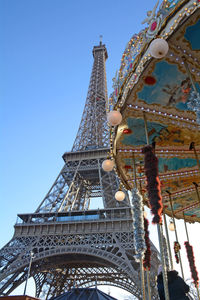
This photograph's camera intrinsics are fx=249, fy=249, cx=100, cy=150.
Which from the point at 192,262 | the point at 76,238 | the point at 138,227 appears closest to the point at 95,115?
the point at 76,238

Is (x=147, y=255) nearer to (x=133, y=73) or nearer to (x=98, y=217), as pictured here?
(x=133, y=73)

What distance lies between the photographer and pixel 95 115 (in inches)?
1406

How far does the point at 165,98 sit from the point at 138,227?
9.76 ft

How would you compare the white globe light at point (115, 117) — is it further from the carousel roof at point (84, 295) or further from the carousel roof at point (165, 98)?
the carousel roof at point (84, 295)

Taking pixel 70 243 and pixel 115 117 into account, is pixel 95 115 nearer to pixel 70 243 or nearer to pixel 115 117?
pixel 70 243

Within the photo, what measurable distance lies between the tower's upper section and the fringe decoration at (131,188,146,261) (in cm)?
2474

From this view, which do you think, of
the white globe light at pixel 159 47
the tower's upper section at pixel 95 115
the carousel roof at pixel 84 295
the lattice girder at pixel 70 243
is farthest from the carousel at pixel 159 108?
the tower's upper section at pixel 95 115

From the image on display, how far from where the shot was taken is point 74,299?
22.6ft

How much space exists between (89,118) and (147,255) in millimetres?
30473

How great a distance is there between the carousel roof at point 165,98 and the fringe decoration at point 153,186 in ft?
3.76

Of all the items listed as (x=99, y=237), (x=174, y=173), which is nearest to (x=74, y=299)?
(x=174, y=173)

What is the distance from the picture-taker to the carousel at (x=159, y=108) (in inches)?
162

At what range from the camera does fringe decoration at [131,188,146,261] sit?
5.09 meters

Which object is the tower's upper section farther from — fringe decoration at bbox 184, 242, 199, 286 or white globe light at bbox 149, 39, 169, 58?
white globe light at bbox 149, 39, 169, 58
